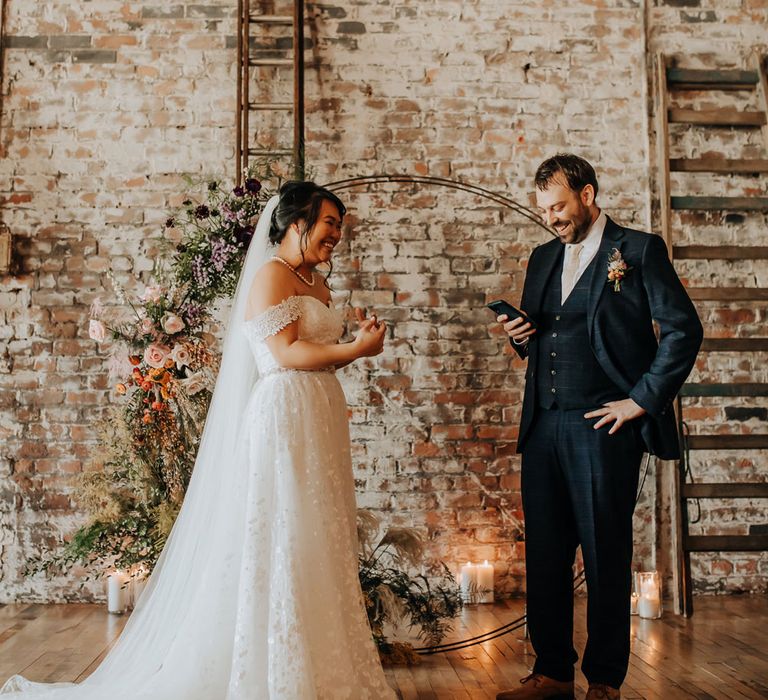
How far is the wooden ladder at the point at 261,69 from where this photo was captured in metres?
4.10

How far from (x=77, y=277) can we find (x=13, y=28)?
145 centimetres

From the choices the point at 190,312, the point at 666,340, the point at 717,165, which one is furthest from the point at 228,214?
the point at 717,165

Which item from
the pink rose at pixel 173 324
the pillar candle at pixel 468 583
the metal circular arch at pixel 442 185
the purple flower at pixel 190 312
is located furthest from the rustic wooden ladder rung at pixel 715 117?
the pink rose at pixel 173 324

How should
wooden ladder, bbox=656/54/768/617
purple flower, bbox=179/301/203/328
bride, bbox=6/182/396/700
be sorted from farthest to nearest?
wooden ladder, bbox=656/54/768/617 < purple flower, bbox=179/301/203/328 < bride, bbox=6/182/396/700

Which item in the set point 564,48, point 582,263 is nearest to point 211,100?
point 564,48

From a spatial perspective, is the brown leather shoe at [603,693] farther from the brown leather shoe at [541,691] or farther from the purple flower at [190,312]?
the purple flower at [190,312]

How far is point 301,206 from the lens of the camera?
2.76 metres

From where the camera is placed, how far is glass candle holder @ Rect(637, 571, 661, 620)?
3.90 meters

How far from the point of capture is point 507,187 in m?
4.41

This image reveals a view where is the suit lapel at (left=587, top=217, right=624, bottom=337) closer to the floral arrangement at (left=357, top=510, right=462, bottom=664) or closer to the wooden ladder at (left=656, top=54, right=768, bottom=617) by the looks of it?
the floral arrangement at (left=357, top=510, right=462, bottom=664)

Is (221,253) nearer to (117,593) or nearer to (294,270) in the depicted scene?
(294,270)

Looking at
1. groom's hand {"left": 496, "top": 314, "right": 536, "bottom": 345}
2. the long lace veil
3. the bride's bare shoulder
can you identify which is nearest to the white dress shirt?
groom's hand {"left": 496, "top": 314, "right": 536, "bottom": 345}

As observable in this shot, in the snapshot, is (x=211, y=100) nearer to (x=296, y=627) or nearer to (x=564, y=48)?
(x=564, y=48)

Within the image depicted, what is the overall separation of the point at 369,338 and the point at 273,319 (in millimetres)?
328
